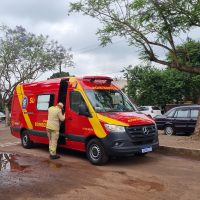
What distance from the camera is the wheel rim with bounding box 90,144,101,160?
1041 centimetres

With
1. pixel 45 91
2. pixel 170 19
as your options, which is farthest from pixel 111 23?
pixel 45 91

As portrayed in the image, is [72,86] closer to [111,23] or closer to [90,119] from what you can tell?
[90,119]

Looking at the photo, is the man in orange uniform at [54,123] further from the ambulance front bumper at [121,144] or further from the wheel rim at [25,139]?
the wheel rim at [25,139]

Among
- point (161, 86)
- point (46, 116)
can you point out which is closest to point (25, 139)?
point (46, 116)

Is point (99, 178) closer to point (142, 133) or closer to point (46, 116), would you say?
point (142, 133)

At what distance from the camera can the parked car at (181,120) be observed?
17594 millimetres

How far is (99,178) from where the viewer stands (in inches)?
347

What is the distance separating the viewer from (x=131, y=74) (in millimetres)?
37688

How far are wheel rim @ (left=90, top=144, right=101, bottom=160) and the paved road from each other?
295 millimetres

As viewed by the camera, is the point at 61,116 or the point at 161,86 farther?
the point at 161,86

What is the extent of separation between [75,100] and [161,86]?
23982 millimetres

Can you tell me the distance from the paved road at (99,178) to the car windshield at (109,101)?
1526mm

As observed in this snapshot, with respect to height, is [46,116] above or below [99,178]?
above

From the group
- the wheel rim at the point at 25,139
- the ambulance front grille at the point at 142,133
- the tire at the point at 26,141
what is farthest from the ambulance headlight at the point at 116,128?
the wheel rim at the point at 25,139
